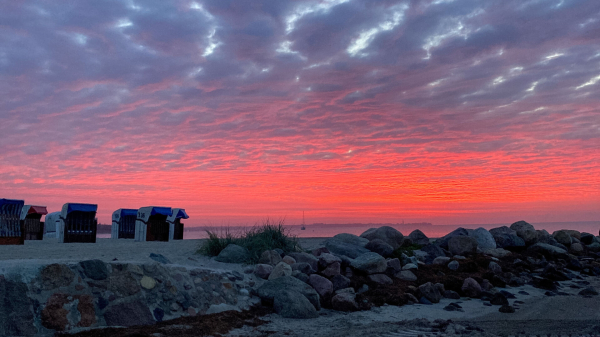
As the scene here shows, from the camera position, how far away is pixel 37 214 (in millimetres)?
23344

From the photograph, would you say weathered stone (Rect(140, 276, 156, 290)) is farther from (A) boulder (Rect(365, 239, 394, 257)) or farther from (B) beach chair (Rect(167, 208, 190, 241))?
(B) beach chair (Rect(167, 208, 190, 241))

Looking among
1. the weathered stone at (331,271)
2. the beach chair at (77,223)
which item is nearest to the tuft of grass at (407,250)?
the weathered stone at (331,271)

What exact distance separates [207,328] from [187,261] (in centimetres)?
343

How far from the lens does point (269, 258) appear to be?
1014 centimetres

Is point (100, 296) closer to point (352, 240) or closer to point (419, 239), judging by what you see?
point (352, 240)

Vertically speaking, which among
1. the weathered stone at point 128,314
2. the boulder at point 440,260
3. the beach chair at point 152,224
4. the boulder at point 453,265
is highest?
the beach chair at point 152,224

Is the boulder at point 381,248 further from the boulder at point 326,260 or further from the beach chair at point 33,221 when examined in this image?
the beach chair at point 33,221

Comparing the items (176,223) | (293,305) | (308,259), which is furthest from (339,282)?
(176,223)

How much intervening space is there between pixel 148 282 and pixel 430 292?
19.6 ft

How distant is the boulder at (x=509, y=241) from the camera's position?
54.0ft

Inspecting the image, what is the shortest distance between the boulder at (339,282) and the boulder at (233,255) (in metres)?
2.13

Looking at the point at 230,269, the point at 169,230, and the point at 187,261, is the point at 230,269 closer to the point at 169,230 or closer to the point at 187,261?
the point at 187,261

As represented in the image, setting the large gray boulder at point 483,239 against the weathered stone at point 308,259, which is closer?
the weathered stone at point 308,259

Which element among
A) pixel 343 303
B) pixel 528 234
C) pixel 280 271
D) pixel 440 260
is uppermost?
pixel 528 234
